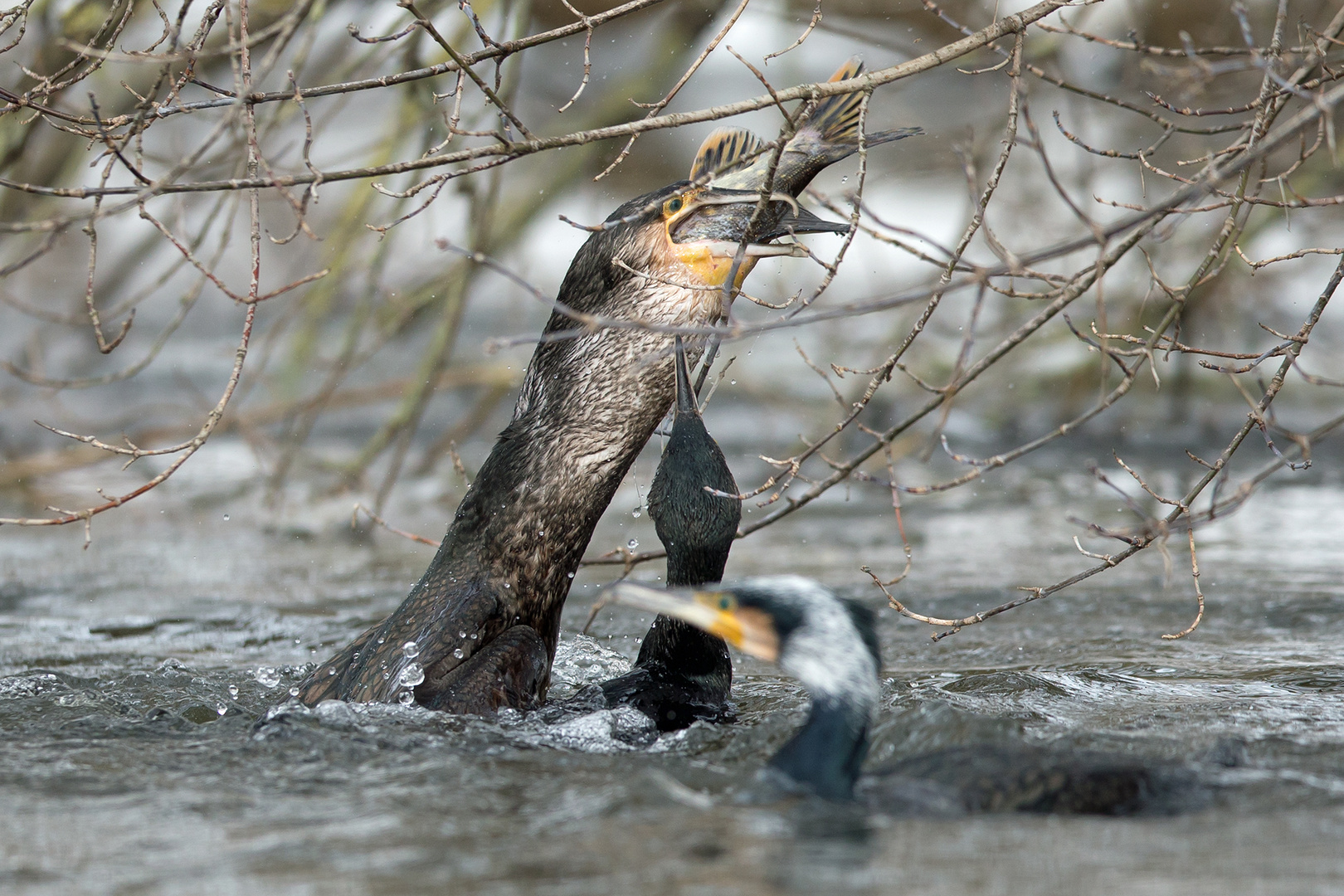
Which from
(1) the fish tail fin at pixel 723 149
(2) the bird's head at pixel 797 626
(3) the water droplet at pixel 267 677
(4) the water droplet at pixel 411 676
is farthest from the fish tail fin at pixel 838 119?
(3) the water droplet at pixel 267 677

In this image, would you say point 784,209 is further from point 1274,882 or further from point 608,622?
point 608,622

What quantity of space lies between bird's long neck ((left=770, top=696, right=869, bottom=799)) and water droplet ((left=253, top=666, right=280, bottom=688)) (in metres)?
2.00

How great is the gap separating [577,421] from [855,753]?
→ 4.21 feet

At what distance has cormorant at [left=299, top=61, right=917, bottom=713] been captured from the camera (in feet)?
12.2

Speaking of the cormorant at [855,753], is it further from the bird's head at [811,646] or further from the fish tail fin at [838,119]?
the fish tail fin at [838,119]

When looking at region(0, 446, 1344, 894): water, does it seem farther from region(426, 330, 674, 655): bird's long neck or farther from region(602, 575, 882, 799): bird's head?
region(426, 330, 674, 655): bird's long neck

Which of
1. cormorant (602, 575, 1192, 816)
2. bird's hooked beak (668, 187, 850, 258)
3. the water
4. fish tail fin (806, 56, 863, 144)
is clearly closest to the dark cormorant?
the water

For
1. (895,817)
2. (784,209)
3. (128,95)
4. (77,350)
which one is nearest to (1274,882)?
(895,817)

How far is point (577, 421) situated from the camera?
3889mm

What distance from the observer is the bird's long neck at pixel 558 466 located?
3.87 meters

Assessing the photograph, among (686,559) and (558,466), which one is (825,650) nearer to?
(686,559)

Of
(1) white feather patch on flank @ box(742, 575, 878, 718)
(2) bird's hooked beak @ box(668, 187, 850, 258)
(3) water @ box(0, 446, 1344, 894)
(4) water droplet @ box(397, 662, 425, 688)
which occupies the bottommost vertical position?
(3) water @ box(0, 446, 1344, 894)

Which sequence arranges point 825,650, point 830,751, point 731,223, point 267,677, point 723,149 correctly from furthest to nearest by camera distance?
1. point 267,677
2. point 723,149
3. point 731,223
4. point 825,650
5. point 830,751

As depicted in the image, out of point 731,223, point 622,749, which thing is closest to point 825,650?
point 622,749
